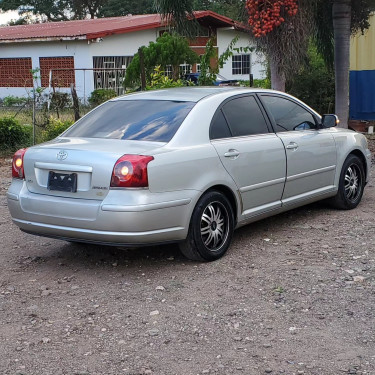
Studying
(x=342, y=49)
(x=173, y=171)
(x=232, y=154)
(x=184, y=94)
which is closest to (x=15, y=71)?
(x=342, y=49)

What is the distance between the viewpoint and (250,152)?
6.42 meters

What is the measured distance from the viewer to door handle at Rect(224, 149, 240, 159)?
617cm

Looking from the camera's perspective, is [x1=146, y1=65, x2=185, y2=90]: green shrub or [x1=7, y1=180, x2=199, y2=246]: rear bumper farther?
[x1=146, y1=65, x2=185, y2=90]: green shrub

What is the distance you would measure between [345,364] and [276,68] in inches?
324

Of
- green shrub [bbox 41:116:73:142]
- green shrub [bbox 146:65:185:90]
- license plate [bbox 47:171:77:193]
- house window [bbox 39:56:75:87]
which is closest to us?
license plate [bbox 47:171:77:193]

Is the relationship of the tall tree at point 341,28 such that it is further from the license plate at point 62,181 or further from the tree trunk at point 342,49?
the license plate at point 62,181

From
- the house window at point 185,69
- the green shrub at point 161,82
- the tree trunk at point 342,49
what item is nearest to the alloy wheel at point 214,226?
the green shrub at point 161,82

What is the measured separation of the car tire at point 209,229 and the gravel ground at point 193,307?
13cm

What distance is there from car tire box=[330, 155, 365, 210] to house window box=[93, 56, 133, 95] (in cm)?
1872

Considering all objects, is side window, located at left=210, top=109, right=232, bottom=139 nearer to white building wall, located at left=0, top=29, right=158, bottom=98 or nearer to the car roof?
the car roof

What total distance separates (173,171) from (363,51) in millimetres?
13225

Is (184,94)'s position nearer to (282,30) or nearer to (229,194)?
(229,194)

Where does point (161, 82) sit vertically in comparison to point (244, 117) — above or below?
above

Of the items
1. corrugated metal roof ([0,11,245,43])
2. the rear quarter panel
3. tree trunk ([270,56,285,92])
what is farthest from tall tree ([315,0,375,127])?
corrugated metal roof ([0,11,245,43])
